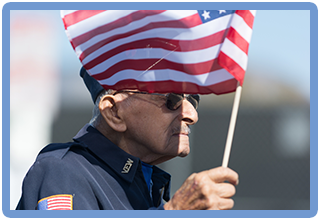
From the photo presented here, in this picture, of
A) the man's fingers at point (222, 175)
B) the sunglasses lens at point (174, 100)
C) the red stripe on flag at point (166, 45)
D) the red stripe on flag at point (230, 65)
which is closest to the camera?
the man's fingers at point (222, 175)

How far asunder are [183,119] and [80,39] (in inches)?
28.6

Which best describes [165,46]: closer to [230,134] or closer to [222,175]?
[230,134]

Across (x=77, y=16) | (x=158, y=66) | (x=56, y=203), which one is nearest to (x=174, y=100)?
(x=158, y=66)

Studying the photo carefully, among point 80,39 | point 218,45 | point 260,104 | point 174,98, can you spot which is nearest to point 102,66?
point 80,39

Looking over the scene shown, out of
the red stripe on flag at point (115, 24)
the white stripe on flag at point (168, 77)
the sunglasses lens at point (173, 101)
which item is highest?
the red stripe on flag at point (115, 24)

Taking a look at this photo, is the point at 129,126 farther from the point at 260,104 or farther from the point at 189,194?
the point at 260,104

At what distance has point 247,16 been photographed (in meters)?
1.85

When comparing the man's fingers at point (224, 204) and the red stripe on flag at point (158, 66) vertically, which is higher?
the red stripe on flag at point (158, 66)

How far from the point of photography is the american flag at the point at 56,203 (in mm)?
1625

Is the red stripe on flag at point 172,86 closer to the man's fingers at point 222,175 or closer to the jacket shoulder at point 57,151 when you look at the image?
the jacket shoulder at point 57,151

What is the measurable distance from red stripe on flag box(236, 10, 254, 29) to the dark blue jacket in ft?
3.15

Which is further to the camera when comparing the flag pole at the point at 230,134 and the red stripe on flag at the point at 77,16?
the red stripe on flag at the point at 77,16

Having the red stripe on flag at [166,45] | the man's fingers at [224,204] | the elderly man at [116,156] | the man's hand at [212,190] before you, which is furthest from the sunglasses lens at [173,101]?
the man's fingers at [224,204]

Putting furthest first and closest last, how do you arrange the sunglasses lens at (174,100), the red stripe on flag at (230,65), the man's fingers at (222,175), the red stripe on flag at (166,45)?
1. the sunglasses lens at (174,100)
2. the red stripe on flag at (166,45)
3. the red stripe on flag at (230,65)
4. the man's fingers at (222,175)
